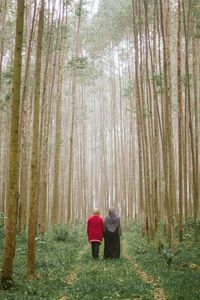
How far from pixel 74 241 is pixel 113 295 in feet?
28.2

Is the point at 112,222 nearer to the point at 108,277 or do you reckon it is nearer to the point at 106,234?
the point at 106,234

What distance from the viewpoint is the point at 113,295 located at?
5.81m

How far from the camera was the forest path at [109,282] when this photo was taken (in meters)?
5.85

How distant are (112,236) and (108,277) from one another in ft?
10.5

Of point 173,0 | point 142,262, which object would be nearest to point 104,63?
point 173,0

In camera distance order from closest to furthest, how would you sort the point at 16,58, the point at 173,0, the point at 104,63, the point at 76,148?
the point at 16,58 → the point at 173,0 → the point at 104,63 → the point at 76,148

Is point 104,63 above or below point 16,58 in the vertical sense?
above

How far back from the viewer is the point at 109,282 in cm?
675

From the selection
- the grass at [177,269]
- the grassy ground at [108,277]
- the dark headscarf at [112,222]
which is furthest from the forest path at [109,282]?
the dark headscarf at [112,222]

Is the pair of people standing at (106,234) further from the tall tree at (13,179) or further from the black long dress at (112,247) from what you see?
the tall tree at (13,179)

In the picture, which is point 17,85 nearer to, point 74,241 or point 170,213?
point 170,213

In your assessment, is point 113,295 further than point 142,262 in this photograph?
No

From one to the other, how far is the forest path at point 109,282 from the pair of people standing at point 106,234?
967 millimetres

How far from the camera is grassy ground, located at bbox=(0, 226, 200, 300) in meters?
5.87
